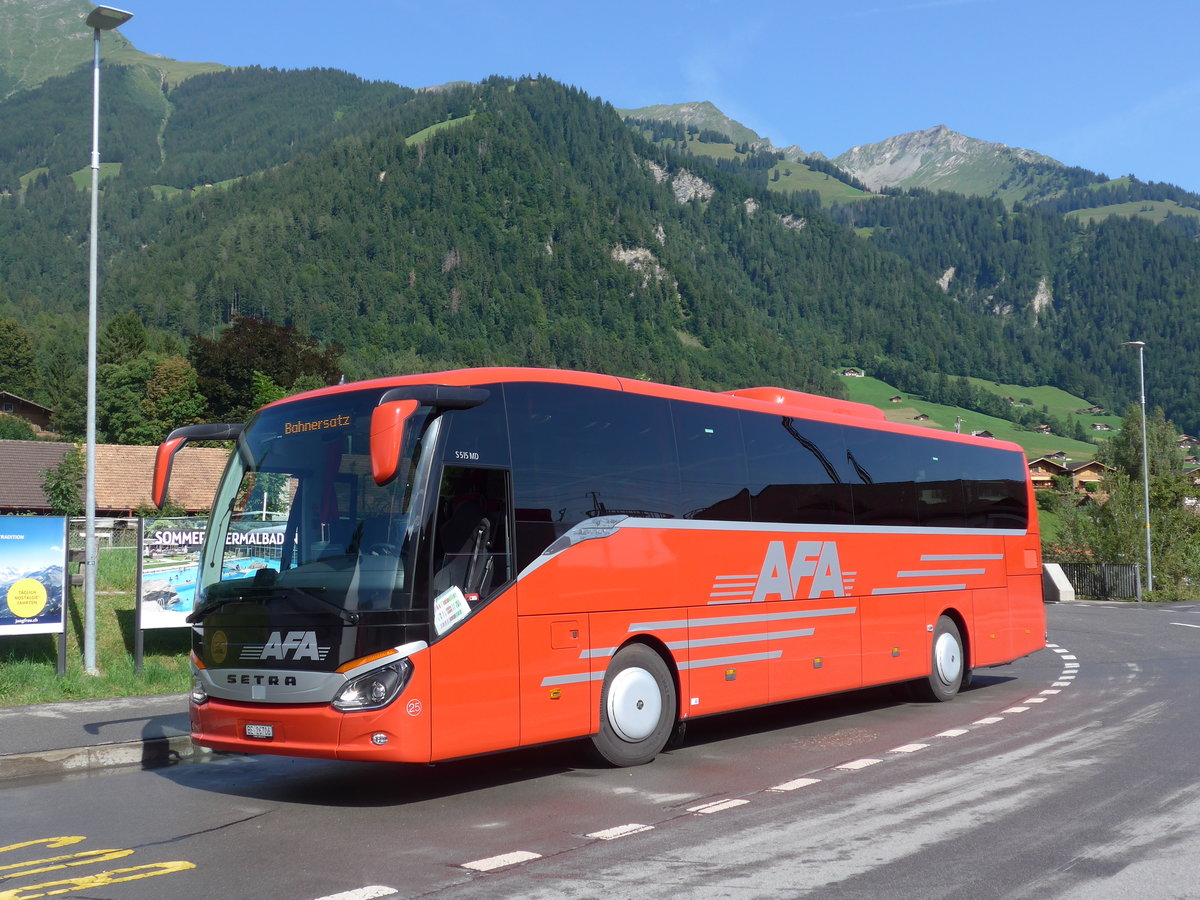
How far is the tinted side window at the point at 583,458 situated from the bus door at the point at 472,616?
0.27m

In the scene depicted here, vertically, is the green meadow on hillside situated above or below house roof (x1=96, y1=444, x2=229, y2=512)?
above

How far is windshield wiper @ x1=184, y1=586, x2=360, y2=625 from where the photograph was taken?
8.17 metres

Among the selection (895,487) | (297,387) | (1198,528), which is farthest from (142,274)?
(895,487)

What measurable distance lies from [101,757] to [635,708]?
4.86m

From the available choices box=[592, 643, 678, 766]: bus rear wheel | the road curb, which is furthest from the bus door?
the road curb

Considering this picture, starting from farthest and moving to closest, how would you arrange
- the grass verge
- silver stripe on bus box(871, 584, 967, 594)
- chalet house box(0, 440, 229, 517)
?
chalet house box(0, 440, 229, 517) → the grass verge → silver stripe on bus box(871, 584, 967, 594)

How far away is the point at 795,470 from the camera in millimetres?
12461

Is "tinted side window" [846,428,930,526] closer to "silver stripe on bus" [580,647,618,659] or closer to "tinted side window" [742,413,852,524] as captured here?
"tinted side window" [742,413,852,524]

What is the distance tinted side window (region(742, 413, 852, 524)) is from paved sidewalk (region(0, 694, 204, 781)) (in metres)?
6.10

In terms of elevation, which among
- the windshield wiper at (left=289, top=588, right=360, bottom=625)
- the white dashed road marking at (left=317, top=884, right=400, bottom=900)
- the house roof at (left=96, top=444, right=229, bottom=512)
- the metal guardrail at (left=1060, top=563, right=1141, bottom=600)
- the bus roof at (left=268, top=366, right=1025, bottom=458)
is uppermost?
the house roof at (left=96, top=444, right=229, bottom=512)

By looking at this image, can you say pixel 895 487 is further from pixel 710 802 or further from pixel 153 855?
pixel 153 855

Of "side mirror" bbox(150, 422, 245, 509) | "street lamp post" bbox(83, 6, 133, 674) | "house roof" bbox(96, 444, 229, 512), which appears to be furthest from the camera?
"house roof" bbox(96, 444, 229, 512)

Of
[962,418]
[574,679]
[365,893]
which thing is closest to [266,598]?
[574,679]

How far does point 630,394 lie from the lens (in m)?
10.5
